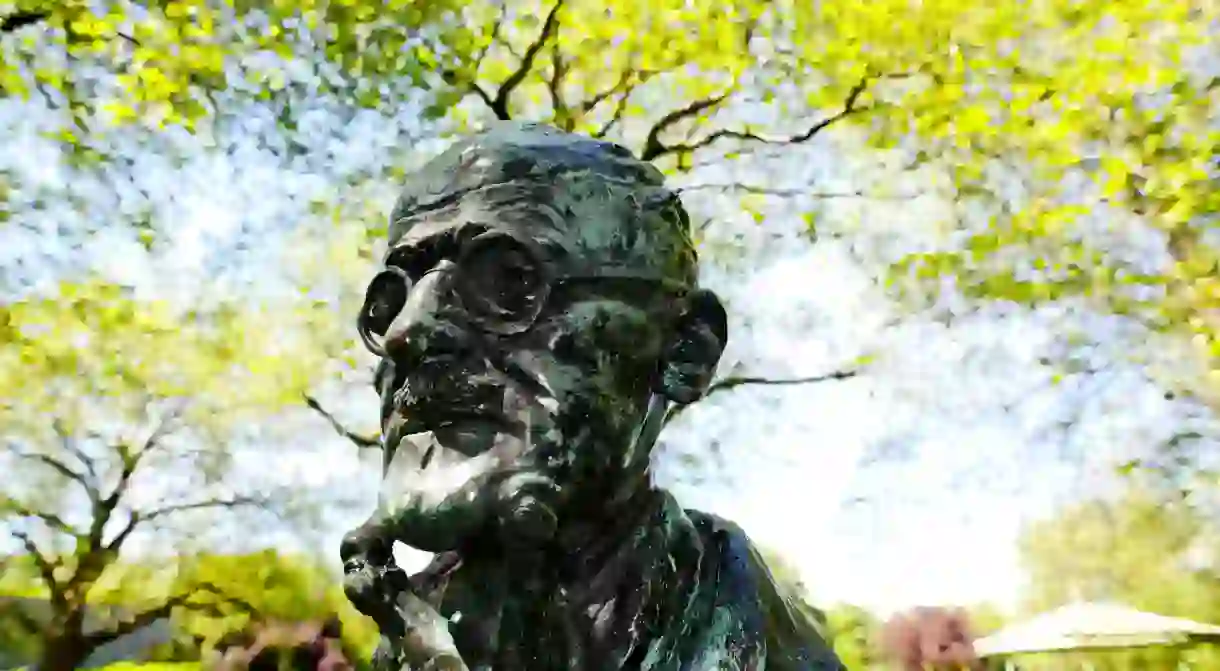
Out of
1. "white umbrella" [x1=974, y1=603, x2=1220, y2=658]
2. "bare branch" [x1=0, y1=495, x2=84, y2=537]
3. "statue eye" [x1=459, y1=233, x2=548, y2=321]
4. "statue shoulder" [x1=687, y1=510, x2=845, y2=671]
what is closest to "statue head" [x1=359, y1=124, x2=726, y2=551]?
"statue eye" [x1=459, y1=233, x2=548, y2=321]

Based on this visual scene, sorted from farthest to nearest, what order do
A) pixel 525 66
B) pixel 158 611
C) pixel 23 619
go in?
pixel 23 619 < pixel 158 611 < pixel 525 66

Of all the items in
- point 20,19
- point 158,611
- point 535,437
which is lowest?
point 535,437

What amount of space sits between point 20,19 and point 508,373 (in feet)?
32.0

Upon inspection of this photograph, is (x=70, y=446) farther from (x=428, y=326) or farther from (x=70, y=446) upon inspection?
(x=428, y=326)

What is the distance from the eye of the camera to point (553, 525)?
1642 millimetres

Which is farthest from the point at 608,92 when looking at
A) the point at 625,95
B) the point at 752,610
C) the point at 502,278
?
the point at 752,610

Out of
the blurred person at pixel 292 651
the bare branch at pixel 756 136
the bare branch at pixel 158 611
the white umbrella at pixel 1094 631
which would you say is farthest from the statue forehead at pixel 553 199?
the bare branch at pixel 158 611

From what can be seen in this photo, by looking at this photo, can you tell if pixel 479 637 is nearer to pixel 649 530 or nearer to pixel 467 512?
pixel 467 512

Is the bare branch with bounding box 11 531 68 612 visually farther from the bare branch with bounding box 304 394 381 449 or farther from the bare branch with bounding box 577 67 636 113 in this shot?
the bare branch with bounding box 577 67 636 113

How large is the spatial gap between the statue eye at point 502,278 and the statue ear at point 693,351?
316mm

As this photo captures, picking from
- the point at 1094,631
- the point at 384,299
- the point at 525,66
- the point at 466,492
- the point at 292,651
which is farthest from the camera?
the point at 292,651

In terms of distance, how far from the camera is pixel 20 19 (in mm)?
9383

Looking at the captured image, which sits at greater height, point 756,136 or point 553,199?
point 756,136

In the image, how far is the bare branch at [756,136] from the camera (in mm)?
10367
